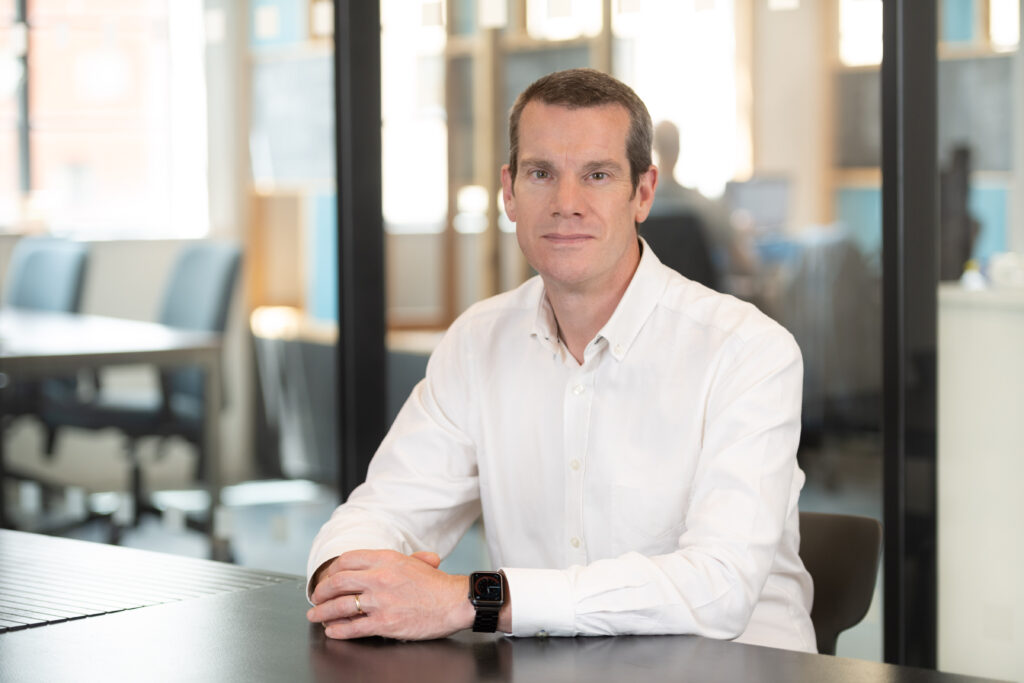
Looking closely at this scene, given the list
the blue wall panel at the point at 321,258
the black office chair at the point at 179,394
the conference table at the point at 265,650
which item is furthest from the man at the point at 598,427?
the black office chair at the point at 179,394

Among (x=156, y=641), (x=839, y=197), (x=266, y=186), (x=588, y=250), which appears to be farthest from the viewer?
→ (x=266, y=186)

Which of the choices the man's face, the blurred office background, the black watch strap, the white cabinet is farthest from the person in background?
the black watch strap

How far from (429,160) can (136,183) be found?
32.4 inches

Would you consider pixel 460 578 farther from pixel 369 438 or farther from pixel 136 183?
pixel 136 183

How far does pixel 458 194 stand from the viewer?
3.40m

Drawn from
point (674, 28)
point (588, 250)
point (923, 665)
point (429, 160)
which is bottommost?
point (923, 665)

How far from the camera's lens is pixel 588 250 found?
188 cm

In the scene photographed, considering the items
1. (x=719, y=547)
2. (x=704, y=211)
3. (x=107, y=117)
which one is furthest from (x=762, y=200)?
(x=107, y=117)

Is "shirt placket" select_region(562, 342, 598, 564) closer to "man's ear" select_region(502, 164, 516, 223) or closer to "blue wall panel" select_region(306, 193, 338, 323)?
"man's ear" select_region(502, 164, 516, 223)

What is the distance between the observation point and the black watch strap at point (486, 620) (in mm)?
1506

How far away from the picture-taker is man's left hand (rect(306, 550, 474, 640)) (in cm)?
147

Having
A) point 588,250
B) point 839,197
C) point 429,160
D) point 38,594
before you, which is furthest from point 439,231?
point 38,594

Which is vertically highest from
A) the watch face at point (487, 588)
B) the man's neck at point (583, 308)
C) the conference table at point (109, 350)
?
the man's neck at point (583, 308)

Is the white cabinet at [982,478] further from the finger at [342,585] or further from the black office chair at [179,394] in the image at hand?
the black office chair at [179,394]
